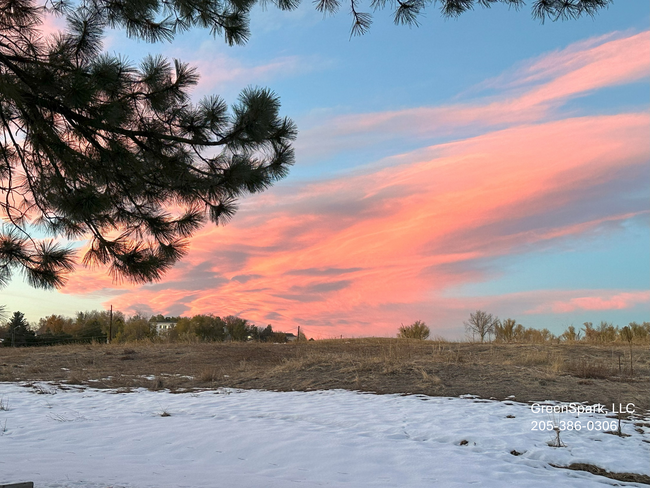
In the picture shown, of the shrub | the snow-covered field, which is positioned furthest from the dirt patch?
the shrub

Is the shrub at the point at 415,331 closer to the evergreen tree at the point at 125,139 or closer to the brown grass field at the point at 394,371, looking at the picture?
the brown grass field at the point at 394,371

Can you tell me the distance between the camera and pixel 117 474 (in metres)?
3.69

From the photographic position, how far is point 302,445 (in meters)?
4.68

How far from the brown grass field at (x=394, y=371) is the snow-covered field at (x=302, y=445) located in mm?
1149

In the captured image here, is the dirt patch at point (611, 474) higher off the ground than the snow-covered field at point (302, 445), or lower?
lower

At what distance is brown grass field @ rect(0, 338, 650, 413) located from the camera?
7.67m

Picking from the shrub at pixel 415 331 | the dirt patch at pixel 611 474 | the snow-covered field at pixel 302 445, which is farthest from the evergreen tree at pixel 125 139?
the shrub at pixel 415 331

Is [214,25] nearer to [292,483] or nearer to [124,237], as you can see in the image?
[124,237]

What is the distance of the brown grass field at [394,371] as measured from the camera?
7.67 m

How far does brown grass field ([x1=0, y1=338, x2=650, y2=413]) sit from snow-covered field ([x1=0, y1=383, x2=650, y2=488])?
1.15 metres

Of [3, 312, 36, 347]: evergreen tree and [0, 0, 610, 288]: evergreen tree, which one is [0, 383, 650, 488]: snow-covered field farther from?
[3, 312, 36, 347]: evergreen tree

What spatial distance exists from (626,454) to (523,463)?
110 centimetres

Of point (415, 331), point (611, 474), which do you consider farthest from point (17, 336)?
point (611, 474)

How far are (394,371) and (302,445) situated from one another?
15.8 feet
